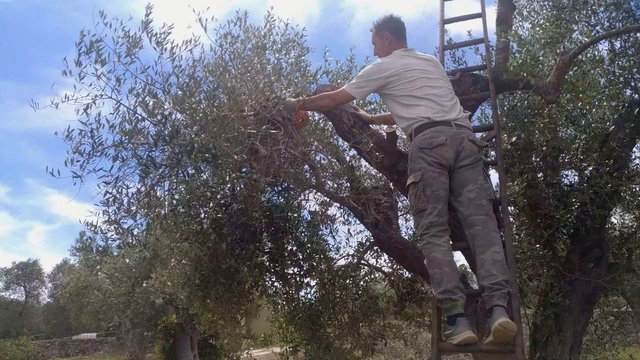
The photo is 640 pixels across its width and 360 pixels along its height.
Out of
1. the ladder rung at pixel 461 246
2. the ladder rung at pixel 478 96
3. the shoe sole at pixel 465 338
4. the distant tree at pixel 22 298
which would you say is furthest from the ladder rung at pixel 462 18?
the distant tree at pixel 22 298

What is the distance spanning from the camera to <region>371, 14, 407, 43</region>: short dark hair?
5828mm

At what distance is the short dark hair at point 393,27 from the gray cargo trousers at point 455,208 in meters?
1.02

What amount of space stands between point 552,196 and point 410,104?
2892mm

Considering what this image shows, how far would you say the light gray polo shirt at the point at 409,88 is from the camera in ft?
18.2

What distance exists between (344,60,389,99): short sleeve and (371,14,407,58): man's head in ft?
1.01

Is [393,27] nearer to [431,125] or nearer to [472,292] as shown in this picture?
[431,125]

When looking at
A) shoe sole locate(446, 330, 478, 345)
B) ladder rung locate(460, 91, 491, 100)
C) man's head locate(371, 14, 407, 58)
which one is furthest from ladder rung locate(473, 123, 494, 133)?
shoe sole locate(446, 330, 478, 345)

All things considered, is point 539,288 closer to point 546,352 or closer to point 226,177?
point 546,352

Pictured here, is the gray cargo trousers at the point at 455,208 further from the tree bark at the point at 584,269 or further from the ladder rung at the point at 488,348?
the tree bark at the point at 584,269

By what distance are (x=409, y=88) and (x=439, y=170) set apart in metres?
0.88

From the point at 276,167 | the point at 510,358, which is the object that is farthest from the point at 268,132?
the point at 510,358

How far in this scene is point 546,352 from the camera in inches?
321

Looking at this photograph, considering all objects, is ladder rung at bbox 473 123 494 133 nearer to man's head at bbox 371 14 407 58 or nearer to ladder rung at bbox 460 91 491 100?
ladder rung at bbox 460 91 491 100

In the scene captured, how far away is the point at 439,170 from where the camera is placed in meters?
5.14
